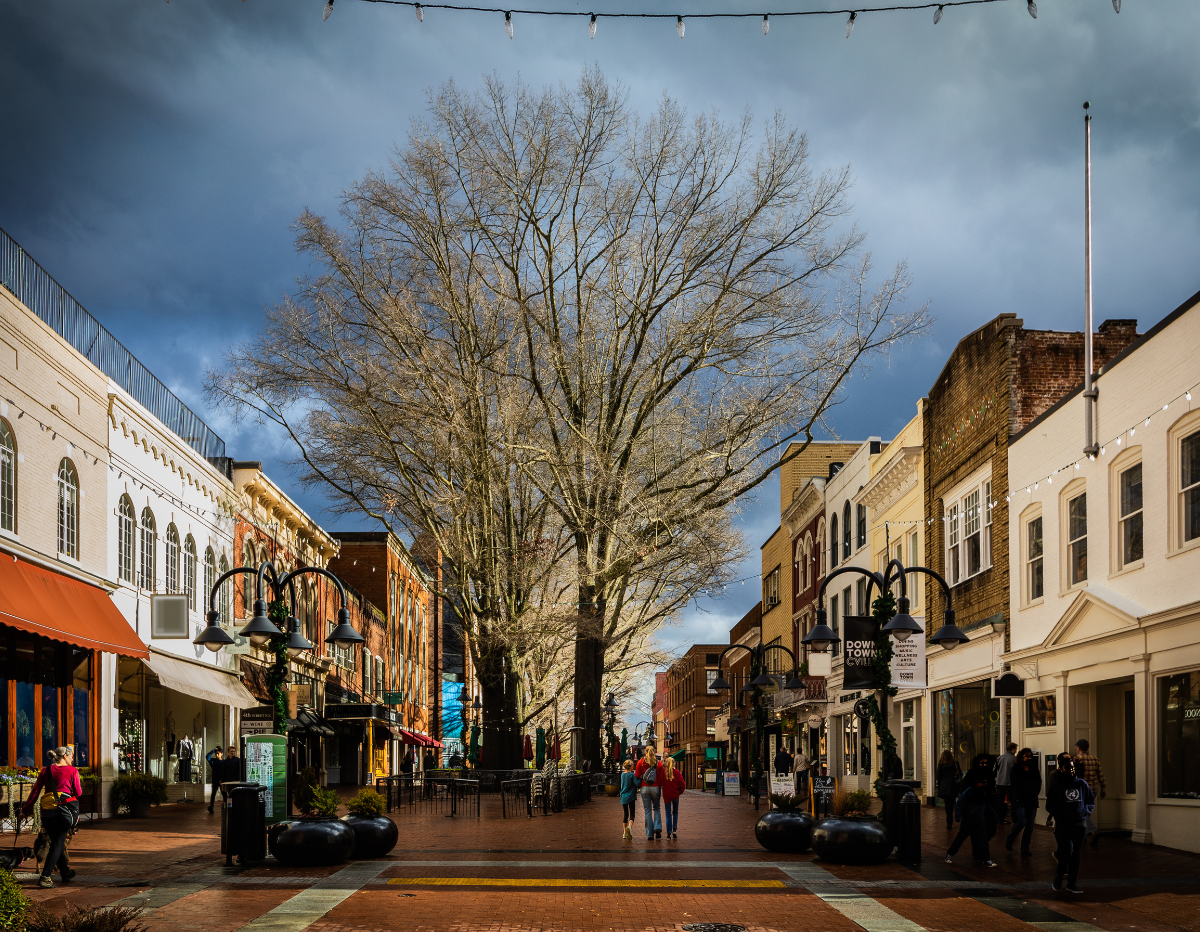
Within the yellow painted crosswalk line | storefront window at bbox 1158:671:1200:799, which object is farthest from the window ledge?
the yellow painted crosswalk line

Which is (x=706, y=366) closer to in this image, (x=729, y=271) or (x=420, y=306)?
(x=729, y=271)

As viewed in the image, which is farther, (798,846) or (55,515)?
(55,515)

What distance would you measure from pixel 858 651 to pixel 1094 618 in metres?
4.52

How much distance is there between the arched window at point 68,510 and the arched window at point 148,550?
3.95m

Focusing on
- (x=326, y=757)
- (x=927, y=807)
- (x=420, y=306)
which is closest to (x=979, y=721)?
(x=927, y=807)

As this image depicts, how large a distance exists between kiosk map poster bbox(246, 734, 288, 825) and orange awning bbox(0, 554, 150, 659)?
4.70 metres

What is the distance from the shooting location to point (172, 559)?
30641mm

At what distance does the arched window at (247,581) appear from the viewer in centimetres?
3769

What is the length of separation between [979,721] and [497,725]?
12.9 metres

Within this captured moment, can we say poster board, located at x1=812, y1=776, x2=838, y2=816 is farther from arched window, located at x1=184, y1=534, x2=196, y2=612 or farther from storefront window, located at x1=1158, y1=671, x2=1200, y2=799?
arched window, located at x1=184, y1=534, x2=196, y2=612

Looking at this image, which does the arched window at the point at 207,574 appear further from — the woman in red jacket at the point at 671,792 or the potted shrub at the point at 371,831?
the potted shrub at the point at 371,831

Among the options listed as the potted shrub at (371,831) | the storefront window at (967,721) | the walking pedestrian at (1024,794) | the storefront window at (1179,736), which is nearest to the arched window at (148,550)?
the potted shrub at (371,831)

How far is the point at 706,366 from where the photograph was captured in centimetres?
2978

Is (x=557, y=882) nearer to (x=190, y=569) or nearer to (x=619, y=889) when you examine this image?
(x=619, y=889)
